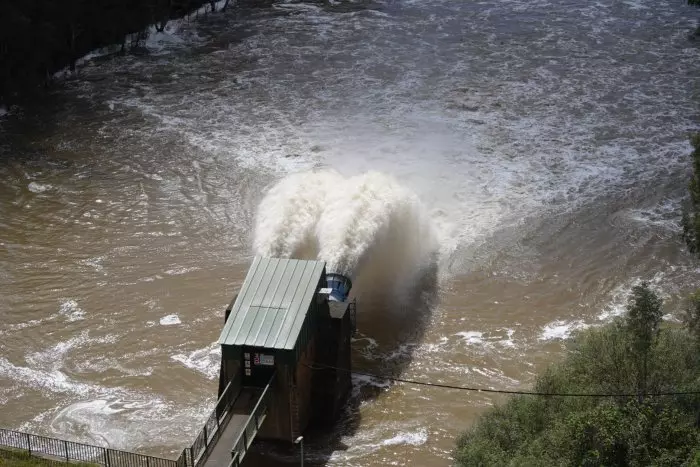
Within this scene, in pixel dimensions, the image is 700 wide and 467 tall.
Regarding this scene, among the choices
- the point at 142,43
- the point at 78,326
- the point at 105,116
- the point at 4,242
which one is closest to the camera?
the point at 78,326

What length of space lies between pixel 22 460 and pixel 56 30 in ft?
125

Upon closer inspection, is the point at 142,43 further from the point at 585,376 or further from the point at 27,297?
the point at 585,376

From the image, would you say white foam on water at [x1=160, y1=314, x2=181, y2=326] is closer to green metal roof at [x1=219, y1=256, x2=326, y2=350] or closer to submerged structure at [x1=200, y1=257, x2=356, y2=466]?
submerged structure at [x1=200, y1=257, x2=356, y2=466]

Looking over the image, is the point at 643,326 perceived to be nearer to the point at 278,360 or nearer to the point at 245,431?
the point at 278,360

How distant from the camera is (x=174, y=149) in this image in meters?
44.2

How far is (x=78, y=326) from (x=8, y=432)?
6.99m

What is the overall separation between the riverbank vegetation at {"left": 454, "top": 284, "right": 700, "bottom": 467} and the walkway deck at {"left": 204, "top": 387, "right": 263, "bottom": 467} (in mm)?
5312

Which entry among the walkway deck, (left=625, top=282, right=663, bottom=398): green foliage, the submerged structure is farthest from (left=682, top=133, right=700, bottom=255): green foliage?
the walkway deck

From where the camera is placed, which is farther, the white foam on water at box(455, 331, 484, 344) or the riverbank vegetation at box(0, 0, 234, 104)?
the riverbank vegetation at box(0, 0, 234, 104)

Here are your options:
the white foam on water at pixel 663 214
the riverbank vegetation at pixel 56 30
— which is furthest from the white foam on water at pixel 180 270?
the riverbank vegetation at pixel 56 30

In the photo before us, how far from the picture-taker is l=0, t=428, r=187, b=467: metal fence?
21.2 m

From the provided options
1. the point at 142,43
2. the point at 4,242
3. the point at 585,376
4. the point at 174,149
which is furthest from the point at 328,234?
the point at 142,43

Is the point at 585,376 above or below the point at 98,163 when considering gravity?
above

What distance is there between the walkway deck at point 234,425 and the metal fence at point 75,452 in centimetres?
84
